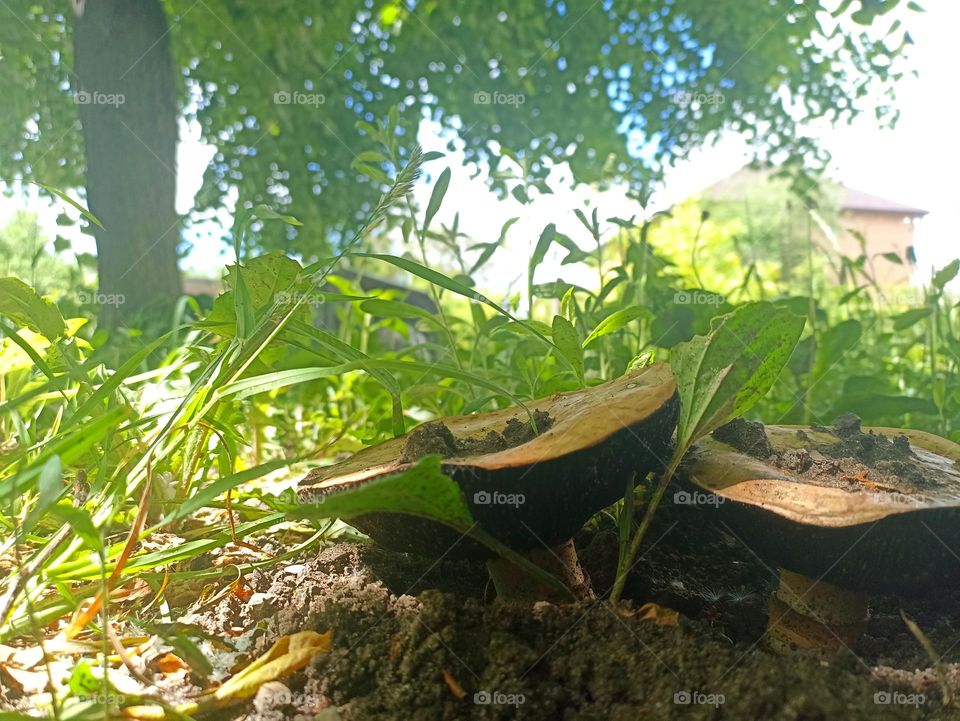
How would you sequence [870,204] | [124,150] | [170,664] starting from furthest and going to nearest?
[870,204] < [124,150] < [170,664]

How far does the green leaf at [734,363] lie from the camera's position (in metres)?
0.87

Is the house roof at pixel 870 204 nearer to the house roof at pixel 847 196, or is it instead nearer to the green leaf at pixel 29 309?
the house roof at pixel 847 196

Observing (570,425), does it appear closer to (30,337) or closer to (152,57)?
(30,337)

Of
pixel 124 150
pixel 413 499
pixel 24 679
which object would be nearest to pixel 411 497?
pixel 413 499

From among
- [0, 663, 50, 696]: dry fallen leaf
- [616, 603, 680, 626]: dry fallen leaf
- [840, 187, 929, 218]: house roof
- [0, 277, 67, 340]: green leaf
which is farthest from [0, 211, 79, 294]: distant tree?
[840, 187, 929, 218]: house roof

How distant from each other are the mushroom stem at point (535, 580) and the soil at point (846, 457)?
0.90 feet

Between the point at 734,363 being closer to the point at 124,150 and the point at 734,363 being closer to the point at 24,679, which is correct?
the point at 24,679

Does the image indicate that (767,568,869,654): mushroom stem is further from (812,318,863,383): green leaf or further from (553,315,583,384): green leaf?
(812,318,863,383): green leaf

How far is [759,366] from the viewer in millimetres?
871

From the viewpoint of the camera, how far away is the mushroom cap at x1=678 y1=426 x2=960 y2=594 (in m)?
0.72

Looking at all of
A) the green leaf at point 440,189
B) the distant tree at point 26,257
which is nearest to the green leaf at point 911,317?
the green leaf at point 440,189

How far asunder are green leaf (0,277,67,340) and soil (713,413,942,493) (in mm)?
1086

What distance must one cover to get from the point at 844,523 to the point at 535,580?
1.17ft

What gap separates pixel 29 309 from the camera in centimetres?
118
